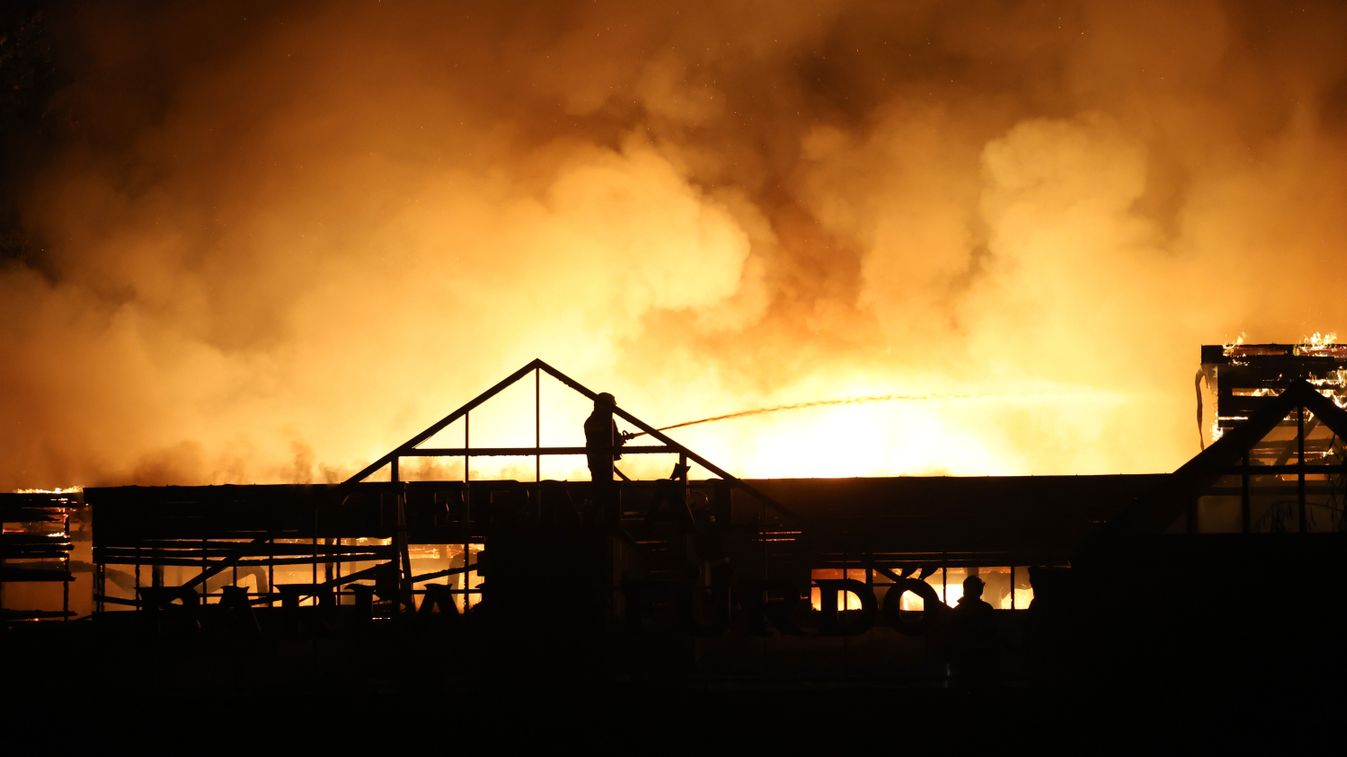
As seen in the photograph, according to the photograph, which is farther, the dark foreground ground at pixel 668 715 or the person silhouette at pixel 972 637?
the person silhouette at pixel 972 637

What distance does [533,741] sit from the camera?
17938 millimetres

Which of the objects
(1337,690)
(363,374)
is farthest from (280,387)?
(1337,690)

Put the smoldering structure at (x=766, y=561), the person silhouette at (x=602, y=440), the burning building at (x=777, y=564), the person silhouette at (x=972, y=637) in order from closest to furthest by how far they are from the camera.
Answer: the burning building at (x=777, y=564) → the smoldering structure at (x=766, y=561) → the person silhouette at (x=972, y=637) → the person silhouette at (x=602, y=440)

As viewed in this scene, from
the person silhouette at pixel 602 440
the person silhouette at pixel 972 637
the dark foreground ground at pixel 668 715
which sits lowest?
the dark foreground ground at pixel 668 715

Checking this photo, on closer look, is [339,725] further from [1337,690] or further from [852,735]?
[1337,690]

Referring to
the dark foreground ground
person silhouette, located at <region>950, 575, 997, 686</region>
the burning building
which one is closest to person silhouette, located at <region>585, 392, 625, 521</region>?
the burning building

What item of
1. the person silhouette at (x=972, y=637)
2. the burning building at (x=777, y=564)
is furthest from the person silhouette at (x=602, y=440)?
the person silhouette at (x=972, y=637)

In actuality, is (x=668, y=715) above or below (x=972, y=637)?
below

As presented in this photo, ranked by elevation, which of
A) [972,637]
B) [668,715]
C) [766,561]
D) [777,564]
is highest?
[766,561]

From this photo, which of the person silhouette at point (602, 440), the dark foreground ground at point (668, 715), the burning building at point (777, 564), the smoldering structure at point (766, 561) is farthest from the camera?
the person silhouette at point (602, 440)

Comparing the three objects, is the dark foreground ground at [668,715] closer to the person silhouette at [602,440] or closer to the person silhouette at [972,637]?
the person silhouette at [972,637]

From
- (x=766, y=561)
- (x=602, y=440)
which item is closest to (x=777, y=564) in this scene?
(x=766, y=561)

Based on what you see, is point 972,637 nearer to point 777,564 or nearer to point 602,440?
point 602,440

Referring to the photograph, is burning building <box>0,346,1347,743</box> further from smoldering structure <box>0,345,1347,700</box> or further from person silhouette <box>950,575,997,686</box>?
person silhouette <box>950,575,997,686</box>
